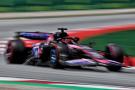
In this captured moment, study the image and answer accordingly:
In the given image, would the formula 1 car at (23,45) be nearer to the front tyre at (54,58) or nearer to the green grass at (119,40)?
the front tyre at (54,58)

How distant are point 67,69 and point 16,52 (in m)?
A: 1.51

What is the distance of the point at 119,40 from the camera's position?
14.8 meters

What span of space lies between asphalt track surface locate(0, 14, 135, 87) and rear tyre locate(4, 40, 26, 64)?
0.37 metres

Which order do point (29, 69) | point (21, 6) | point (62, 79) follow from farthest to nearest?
1. point (21, 6)
2. point (29, 69)
3. point (62, 79)

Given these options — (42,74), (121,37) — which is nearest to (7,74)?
(42,74)

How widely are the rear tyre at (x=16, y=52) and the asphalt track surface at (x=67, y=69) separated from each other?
1.20 feet

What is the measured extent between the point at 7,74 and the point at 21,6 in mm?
15084

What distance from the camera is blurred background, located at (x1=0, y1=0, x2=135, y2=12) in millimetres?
23953

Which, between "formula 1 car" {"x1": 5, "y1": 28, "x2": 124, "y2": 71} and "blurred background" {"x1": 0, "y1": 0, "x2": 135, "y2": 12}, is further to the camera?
"blurred background" {"x1": 0, "y1": 0, "x2": 135, "y2": 12}

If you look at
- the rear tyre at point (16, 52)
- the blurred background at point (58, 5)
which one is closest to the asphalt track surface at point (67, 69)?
the rear tyre at point (16, 52)

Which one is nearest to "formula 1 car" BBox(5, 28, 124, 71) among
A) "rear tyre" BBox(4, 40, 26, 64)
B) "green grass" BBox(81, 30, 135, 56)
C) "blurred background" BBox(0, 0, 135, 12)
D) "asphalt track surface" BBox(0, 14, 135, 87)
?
"rear tyre" BBox(4, 40, 26, 64)

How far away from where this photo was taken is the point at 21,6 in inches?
954

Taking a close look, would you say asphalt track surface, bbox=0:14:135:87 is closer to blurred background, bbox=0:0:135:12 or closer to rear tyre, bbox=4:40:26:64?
rear tyre, bbox=4:40:26:64

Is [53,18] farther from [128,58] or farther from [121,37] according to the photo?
[128,58]
